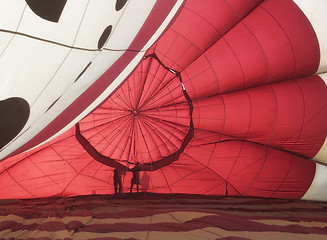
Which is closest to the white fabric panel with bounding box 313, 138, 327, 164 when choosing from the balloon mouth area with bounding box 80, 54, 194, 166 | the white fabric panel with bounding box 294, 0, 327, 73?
the white fabric panel with bounding box 294, 0, 327, 73

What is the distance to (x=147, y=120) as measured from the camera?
8.41 feet

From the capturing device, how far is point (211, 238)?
1.46 meters

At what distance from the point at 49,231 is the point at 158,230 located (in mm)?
528

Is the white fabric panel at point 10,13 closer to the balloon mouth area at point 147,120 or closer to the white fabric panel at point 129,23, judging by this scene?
the white fabric panel at point 129,23

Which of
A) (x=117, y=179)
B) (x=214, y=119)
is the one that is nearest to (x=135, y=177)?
(x=117, y=179)

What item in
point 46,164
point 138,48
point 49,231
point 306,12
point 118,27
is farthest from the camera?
point 46,164

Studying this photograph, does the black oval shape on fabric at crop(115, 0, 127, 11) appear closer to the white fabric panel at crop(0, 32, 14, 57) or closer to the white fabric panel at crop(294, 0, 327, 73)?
the white fabric panel at crop(0, 32, 14, 57)

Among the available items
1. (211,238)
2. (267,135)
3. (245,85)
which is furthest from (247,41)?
(211,238)

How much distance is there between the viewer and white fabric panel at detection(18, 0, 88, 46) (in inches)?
22.5

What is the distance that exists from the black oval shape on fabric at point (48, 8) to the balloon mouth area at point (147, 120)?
173 cm

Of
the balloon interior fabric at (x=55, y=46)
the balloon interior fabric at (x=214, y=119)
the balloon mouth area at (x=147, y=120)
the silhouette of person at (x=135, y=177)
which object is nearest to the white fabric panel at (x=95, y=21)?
the balloon interior fabric at (x=55, y=46)

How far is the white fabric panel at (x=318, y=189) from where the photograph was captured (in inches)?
98.3

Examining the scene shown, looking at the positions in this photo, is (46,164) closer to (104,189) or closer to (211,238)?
(104,189)

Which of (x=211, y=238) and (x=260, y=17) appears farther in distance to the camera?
(x=260, y=17)
